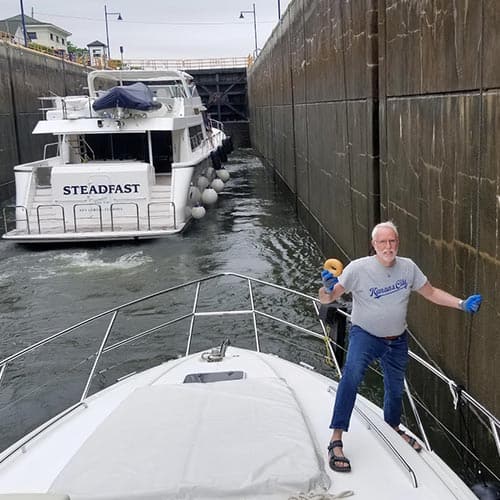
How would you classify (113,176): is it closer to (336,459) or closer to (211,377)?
(211,377)

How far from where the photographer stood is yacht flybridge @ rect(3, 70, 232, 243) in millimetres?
12922

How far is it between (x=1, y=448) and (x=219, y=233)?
29.1 ft

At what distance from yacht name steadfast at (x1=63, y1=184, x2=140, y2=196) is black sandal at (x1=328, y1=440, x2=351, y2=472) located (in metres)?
10.6

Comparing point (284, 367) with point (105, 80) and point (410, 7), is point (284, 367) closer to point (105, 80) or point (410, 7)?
point (410, 7)

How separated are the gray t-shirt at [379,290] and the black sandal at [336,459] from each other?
61 cm

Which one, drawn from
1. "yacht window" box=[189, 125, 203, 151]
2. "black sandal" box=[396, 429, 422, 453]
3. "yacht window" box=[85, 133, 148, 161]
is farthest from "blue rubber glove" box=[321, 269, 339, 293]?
"yacht window" box=[189, 125, 203, 151]

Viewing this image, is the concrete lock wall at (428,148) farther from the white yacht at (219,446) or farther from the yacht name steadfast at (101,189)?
the yacht name steadfast at (101,189)

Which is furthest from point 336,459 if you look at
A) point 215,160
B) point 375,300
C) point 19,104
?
point 19,104

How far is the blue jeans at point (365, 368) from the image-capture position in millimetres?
3250

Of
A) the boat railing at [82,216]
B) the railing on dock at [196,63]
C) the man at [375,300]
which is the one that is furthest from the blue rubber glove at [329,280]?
the railing on dock at [196,63]

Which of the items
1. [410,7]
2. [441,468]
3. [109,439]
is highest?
[410,7]

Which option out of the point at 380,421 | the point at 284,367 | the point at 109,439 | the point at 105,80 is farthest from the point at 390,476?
the point at 105,80

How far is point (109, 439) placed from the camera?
305 cm

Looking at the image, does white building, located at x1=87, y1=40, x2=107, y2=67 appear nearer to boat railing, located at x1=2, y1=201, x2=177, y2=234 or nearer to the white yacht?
boat railing, located at x1=2, y1=201, x2=177, y2=234
